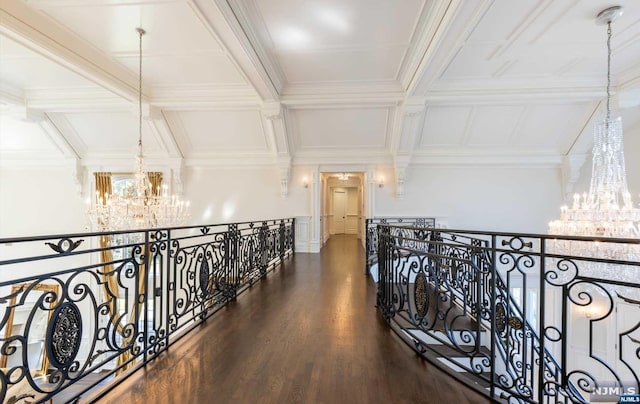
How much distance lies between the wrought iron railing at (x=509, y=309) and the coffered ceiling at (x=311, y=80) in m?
2.72

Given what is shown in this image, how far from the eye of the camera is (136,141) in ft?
25.5

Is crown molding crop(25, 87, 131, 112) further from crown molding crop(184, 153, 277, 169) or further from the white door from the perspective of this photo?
the white door

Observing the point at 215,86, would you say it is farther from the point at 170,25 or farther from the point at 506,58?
the point at 506,58

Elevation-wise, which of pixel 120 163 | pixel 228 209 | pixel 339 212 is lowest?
pixel 339 212

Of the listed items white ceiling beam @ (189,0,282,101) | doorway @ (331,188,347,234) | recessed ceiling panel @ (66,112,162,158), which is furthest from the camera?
doorway @ (331,188,347,234)

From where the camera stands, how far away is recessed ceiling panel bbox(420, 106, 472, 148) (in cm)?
658

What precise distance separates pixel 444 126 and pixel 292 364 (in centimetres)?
655

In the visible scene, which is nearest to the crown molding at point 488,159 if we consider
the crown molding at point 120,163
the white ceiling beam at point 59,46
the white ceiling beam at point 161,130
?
the white ceiling beam at point 161,130

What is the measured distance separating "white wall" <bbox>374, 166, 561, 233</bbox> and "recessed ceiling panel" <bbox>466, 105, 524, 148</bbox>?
0.72 meters

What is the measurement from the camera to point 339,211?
13.8 meters

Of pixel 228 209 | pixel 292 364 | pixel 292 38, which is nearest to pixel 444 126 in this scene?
pixel 292 38

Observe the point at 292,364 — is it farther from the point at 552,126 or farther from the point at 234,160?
the point at 552,126

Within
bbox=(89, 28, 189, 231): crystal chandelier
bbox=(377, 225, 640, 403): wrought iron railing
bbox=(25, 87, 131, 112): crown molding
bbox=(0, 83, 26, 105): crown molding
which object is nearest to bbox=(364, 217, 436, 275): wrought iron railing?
bbox=(377, 225, 640, 403): wrought iron railing

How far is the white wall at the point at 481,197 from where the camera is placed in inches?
296
